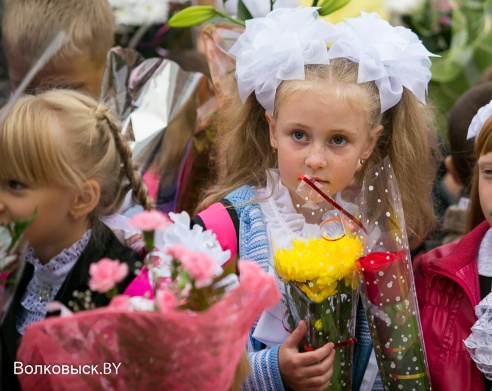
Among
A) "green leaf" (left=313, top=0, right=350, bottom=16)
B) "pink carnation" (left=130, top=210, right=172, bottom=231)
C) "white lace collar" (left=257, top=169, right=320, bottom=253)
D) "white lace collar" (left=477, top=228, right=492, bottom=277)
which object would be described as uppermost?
"pink carnation" (left=130, top=210, right=172, bottom=231)

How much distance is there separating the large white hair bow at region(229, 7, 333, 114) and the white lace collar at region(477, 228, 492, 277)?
2.49 feet

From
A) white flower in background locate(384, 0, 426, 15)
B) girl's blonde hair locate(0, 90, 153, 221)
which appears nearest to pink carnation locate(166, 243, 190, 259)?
girl's blonde hair locate(0, 90, 153, 221)

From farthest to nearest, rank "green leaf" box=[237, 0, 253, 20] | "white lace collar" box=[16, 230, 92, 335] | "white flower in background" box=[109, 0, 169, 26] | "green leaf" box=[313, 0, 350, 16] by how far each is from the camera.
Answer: "white flower in background" box=[109, 0, 169, 26], "green leaf" box=[237, 0, 253, 20], "green leaf" box=[313, 0, 350, 16], "white lace collar" box=[16, 230, 92, 335]

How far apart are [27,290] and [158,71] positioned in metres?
1.16

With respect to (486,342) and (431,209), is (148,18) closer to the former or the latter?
(431,209)

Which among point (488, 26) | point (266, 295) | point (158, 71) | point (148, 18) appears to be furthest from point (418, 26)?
point (266, 295)

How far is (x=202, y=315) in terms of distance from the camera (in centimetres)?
177

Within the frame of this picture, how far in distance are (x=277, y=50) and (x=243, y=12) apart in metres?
0.87

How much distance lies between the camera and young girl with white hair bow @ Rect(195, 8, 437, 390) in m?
2.72

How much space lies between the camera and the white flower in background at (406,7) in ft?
20.2

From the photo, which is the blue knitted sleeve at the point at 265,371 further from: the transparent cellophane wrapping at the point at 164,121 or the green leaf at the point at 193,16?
the green leaf at the point at 193,16

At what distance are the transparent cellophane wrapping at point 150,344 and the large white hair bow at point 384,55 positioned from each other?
1148 mm

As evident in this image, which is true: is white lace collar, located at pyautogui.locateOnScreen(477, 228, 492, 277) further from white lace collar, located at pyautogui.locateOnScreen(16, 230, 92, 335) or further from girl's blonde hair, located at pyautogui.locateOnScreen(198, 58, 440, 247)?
white lace collar, located at pyautogui.locateOnScreen(16, 230, 92, 335)

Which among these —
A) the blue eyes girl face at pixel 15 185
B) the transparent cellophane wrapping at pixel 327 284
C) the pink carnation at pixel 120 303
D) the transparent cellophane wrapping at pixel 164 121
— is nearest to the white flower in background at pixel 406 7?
the transparent cellophane wrapping at pixel 164 121
